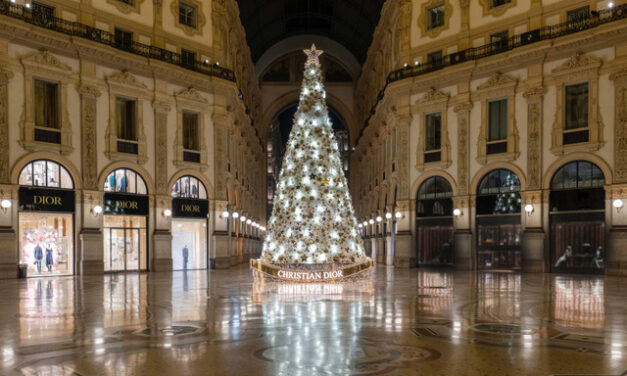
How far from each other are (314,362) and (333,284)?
1195cm

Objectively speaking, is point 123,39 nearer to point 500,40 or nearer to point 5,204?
point 5,204

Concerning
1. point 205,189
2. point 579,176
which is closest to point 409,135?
point 579,176

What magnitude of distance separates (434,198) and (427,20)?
11.2 meters

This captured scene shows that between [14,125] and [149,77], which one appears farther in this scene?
[149,77]

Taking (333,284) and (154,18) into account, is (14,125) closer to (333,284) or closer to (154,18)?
(154,18)

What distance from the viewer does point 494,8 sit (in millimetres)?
30688

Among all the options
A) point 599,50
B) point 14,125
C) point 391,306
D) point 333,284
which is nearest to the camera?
point 391,306

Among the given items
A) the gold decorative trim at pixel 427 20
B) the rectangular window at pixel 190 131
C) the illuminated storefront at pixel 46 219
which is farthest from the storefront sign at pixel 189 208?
the gold decorative trim at pixel 427 20

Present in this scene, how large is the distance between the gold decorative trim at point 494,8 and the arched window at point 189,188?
19.2m

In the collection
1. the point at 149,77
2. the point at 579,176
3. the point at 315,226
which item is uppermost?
the point at 149,77

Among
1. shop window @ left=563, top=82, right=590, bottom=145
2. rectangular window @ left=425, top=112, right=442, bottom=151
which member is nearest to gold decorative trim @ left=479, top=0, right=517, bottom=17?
shop window @ left=563, top=82, right=590, bottom=145

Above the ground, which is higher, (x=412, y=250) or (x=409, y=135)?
(x=409, y=135)

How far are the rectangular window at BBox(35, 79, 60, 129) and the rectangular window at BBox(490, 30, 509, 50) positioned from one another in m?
23.0

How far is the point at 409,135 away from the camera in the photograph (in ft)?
112
